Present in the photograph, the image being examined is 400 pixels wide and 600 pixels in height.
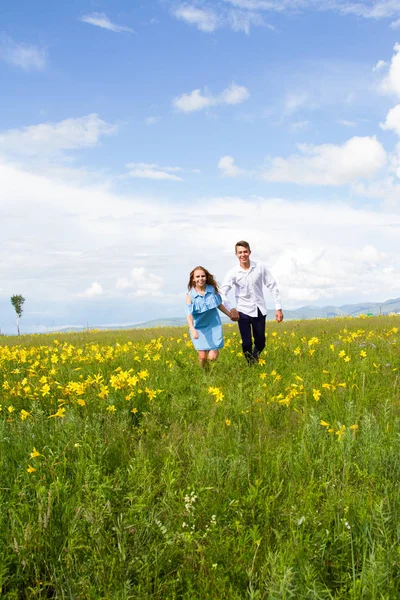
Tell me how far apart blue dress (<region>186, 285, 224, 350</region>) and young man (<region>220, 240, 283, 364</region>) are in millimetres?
468

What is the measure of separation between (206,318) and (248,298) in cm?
106

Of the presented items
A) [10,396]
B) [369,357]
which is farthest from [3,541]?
[369,357]

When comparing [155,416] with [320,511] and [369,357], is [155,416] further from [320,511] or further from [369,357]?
[369,357]

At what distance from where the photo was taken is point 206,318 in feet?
27.3

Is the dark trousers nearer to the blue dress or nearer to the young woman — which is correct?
the young woman

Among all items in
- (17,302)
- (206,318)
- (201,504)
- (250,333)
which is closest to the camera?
(201,504)

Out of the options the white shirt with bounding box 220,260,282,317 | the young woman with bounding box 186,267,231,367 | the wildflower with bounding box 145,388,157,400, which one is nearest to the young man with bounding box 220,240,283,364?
the white shirt with bounding box 220,260,282,317

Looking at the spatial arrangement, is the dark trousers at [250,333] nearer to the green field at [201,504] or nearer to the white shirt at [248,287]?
the white shirt at [248,287]

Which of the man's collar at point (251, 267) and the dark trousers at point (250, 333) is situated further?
the man's collar at point (251, 267)

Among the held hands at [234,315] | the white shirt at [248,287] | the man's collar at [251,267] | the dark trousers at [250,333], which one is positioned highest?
the man's collar at [251,267]

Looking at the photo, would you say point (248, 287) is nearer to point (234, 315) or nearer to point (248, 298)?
point (248, 298)

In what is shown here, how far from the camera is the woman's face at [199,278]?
26.9 feet

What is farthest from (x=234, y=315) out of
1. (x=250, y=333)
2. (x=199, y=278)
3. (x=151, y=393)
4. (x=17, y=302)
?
(x=17, y=302)

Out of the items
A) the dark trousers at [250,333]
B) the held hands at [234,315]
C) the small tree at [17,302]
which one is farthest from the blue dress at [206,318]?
the small tree at [17,302]
